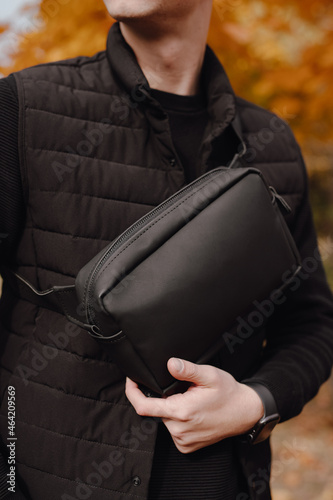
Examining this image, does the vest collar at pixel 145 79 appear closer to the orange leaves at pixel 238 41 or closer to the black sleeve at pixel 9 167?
the black sleeve at pixel 9 167

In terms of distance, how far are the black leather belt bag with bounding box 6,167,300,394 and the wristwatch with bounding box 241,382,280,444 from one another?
0.89 feet

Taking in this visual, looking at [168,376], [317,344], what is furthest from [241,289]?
[317,344]

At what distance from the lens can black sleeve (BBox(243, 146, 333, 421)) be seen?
1.38 meters

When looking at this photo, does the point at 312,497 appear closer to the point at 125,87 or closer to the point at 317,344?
the point at 317,344

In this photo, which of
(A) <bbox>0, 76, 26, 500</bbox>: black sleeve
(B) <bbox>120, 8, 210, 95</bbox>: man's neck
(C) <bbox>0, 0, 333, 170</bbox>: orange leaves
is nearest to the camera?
(A) <bbox>0, 76, 26, 500</bbox>: black sleeve

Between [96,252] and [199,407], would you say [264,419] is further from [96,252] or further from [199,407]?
[96,252]

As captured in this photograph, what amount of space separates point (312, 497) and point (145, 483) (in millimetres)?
2995

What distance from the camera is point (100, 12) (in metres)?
2.30

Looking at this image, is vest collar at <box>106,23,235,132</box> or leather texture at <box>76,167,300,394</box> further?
vest collar at <box>106,23,235,132</box>

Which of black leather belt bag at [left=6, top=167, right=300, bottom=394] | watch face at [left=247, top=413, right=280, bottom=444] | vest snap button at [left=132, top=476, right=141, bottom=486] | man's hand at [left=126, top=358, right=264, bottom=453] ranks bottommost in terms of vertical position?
watch face at [left=247, top=413, right=280, bottom=444]

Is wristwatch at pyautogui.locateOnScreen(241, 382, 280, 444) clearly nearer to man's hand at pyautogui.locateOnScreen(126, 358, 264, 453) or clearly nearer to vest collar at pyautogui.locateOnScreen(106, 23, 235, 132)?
man's hand at pyautogui.locateOnScreen(126, 358, 264, 453)

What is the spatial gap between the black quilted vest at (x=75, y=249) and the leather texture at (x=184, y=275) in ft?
0.57

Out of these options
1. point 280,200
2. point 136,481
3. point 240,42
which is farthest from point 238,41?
point 136,481

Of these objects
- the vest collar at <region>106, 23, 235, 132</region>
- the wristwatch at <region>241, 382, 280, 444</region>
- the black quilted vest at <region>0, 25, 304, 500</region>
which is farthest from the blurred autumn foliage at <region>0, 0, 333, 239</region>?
the wristwatch at <region>241, 382, 280, 444</region>
